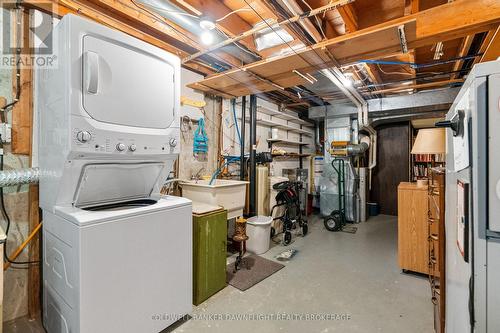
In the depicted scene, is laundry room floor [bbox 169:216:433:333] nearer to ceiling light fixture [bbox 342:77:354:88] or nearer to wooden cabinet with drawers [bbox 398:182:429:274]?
wooden cabinet with drawers [bbox 398:182:429:274]

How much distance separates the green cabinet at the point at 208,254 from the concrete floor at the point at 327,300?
0.35 feet

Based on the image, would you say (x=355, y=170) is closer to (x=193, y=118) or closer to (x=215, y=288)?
(x=193, y=118)

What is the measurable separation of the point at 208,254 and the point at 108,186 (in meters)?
1.07

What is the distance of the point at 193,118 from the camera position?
3.19 metres

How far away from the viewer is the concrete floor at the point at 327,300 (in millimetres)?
1866

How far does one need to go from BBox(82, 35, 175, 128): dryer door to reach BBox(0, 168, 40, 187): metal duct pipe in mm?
819

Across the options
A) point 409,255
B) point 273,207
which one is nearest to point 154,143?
point 273,207

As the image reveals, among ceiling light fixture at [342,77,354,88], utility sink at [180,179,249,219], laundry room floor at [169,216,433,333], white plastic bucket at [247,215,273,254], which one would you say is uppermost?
ceiling light fixture at [342,77,354,88]

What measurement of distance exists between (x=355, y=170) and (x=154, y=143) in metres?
4.62

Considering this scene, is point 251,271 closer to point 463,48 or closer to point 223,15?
point 223,15

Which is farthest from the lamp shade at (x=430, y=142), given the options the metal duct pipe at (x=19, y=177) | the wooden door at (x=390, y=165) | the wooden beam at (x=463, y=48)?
the wooden door at (x=390, y=165)

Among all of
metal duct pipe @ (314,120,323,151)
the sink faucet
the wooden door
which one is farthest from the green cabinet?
the wooden door

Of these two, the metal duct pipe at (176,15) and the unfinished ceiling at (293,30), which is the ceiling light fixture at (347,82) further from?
the metal duct pipe at (176,15)

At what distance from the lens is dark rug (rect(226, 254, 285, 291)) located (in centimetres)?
250
